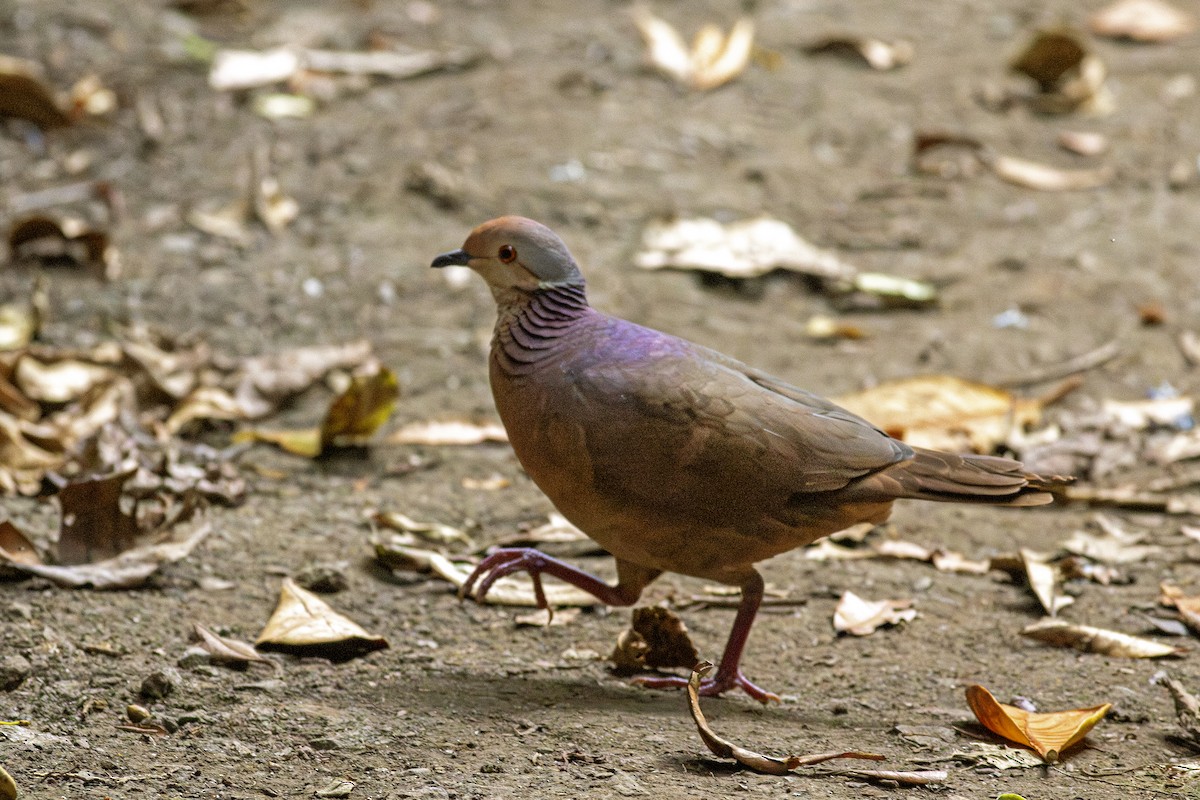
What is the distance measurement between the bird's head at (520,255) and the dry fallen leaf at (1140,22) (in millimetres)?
6404

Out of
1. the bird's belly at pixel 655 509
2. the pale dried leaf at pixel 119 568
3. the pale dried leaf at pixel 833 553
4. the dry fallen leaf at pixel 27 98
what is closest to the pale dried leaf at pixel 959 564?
the pale dried leaf at pixel 833 553

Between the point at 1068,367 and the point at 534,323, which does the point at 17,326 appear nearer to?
the point at 534,323

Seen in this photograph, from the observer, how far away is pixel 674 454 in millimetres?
3322

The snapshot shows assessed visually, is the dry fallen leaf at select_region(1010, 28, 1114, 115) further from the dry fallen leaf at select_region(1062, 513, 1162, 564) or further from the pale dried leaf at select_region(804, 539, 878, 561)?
the pale dried leaf at select_region(804, 539, 878, 561)

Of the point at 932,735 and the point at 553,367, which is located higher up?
the point at 553,367

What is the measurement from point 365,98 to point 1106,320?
402 cm

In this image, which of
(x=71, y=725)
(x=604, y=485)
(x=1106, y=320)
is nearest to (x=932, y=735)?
(x=604, y=485)

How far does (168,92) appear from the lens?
7391mm

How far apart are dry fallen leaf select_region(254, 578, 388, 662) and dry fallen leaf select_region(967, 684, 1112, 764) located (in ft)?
4.88

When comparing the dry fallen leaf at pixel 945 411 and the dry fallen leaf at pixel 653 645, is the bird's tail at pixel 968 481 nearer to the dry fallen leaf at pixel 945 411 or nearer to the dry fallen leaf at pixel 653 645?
the dry fallen leaf at pixel 653 645

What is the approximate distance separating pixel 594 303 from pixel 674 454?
2.56 meters

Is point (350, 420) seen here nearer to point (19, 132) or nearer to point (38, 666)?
point (38, 666)

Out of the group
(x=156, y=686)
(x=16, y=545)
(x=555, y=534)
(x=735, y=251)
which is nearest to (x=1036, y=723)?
(x=555, y=534)

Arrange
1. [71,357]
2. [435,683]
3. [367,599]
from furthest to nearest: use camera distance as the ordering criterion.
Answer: [71,357]
[367,599]
[435,683]
